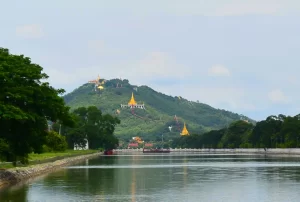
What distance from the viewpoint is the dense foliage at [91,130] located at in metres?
164

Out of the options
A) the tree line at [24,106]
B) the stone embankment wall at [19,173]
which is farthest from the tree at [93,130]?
the tree line at [24,106]

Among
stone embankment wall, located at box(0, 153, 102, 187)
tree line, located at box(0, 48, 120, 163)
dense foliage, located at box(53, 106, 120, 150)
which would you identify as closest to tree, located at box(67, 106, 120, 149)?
dense foliage, located at box(53, 106, 120, 150)

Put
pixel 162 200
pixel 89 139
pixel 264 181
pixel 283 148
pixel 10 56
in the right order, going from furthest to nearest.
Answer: pixel 89 139, pixel 283 148, pixel 10 56, pixel 264 181, pixel 162 200

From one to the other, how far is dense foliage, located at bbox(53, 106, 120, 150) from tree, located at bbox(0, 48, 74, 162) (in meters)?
108

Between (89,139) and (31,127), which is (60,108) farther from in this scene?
(89,139)

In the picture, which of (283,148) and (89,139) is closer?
(283,148)

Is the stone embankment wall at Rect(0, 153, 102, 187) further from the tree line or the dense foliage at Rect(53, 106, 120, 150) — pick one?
the dense foliage at Rect(53, 106, 120, 150)

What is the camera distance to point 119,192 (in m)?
40.2

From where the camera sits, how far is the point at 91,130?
17162cm

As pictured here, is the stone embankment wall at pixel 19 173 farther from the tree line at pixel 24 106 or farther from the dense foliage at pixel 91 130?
the dense foliage at pixel 91 130

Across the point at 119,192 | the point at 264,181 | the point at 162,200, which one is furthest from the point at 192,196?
the point at 264,181

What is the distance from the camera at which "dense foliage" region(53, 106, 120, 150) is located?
164000 mm

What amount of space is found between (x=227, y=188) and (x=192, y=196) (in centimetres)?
600

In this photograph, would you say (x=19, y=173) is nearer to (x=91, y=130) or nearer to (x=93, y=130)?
(x=91, y=130)
